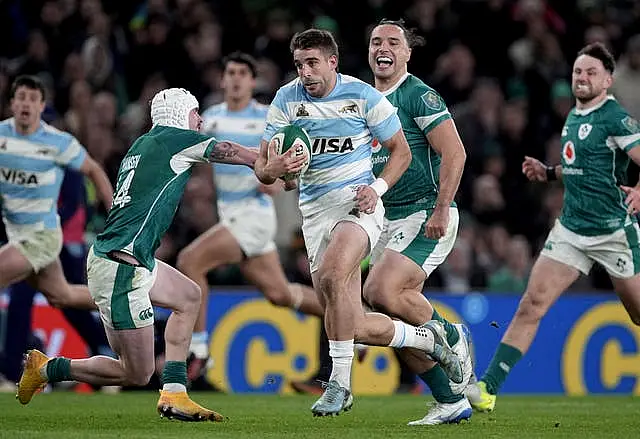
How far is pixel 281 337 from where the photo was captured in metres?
14.5

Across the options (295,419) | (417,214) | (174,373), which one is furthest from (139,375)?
(417,214)

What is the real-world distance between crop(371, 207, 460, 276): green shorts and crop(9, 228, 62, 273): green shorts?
13.0 ft

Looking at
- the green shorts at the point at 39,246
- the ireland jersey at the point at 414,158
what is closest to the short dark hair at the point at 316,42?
the ireland jersey at the point at 414,158

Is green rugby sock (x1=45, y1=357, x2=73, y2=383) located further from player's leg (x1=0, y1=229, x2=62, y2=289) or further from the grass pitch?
player's leg (x1=0, y1=229, x2=62, y2=289)

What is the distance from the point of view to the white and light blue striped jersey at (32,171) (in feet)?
40.7

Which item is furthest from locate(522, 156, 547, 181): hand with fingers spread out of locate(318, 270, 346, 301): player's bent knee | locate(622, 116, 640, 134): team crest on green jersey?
locate(318, 270, 346, 301): player's bent knee

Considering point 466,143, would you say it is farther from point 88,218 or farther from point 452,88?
point 88,218

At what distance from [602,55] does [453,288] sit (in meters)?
5.50

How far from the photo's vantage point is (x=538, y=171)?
11.1 metres

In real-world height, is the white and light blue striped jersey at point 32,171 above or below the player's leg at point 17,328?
above

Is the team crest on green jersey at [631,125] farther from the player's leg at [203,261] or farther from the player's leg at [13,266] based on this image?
the player's leg at [13,266]

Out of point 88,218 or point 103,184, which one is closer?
point 103,184

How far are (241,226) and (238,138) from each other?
91 cm

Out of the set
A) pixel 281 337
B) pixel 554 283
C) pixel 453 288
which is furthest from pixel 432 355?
pixel 453 288
